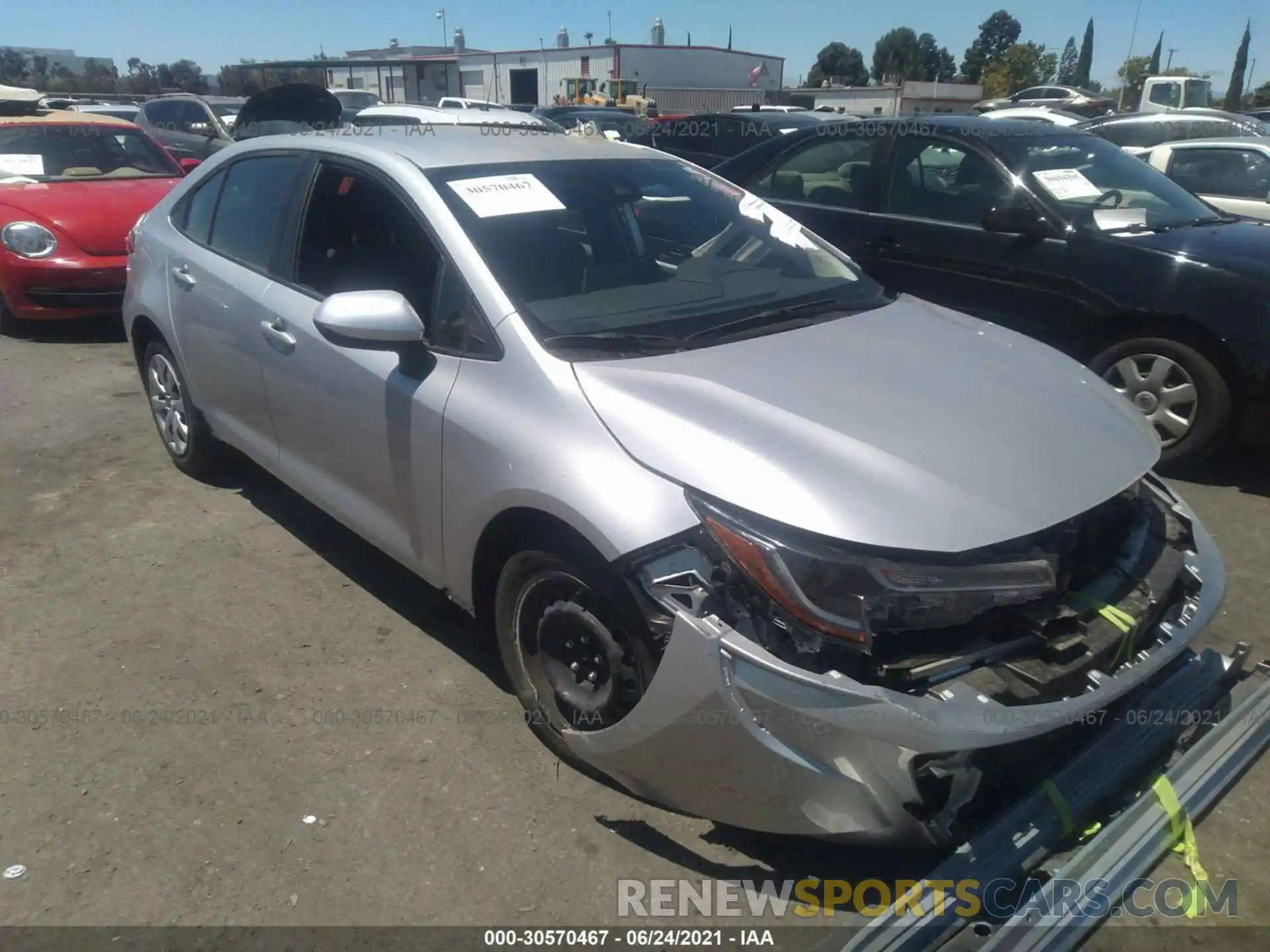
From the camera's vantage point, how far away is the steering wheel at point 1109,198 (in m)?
5.21

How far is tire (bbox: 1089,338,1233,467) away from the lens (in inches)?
181

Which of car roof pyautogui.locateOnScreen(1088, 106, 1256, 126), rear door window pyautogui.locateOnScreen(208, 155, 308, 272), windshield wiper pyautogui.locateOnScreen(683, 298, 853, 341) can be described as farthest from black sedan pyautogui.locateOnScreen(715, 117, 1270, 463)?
car roof pyautogui.locateOnScreen(1088, 106, 1256, 126)

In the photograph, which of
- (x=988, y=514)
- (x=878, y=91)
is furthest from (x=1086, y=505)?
(x=878, y=91)

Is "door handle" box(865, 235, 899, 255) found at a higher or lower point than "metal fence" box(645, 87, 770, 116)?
lower

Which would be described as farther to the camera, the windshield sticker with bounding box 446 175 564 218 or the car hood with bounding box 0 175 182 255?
the car hood with bounding box 0 175 182 255

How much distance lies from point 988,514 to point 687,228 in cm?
178

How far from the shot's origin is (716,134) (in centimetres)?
976

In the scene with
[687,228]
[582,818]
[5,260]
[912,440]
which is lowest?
[582,818]

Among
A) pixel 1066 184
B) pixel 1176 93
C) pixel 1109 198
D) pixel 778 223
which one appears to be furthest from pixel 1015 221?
pixel 1176 93

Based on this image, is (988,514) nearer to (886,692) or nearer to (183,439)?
(886,692)

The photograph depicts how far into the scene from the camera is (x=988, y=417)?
2.57m

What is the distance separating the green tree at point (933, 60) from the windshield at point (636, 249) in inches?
3223

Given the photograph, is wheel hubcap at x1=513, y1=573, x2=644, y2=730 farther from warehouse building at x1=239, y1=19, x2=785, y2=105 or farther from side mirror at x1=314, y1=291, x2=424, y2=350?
warehouse building at x1=239, y1=19, x2=785, y2=105

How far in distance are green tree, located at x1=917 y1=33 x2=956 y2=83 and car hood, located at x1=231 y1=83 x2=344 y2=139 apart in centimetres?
7316
